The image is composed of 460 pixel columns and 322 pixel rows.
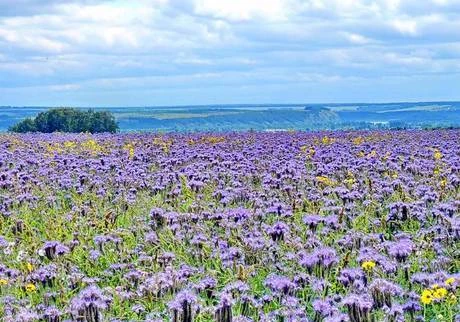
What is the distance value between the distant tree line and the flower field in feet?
131

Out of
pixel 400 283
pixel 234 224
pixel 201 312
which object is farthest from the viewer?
pixel 234 224

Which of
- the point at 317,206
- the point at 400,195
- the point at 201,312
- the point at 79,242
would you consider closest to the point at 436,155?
the point at 400,195

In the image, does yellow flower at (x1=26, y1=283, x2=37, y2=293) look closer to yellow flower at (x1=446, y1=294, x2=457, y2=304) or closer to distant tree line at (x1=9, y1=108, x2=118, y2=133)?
yellow flower at (x1=446, y1=294, x2=457, y2=304)

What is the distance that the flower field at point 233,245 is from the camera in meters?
5.21

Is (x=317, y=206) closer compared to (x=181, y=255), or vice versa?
(x=181, y=255)

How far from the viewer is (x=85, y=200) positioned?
10.5 meters

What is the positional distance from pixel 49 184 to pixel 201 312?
7.18 m

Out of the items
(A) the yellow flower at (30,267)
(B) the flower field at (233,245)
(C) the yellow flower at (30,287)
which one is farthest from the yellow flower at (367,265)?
(A) the yellow flower at (30,267)

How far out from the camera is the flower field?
17.1ft

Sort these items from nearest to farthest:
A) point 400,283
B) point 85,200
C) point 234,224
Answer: point 400,283, point 234,224, point 85,200

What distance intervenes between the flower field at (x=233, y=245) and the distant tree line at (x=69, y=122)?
40064 millimetres

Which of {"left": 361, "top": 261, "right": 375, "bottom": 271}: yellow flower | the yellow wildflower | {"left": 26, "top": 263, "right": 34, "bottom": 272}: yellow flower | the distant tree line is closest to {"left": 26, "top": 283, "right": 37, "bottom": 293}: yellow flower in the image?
{"left": 26, "top": 263, "right": 34, "bottom": 272}: yellow flower


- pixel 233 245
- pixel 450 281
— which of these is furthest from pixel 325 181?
pixel 450 281

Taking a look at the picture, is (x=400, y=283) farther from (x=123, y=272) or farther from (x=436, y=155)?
(x=436, y=155)
